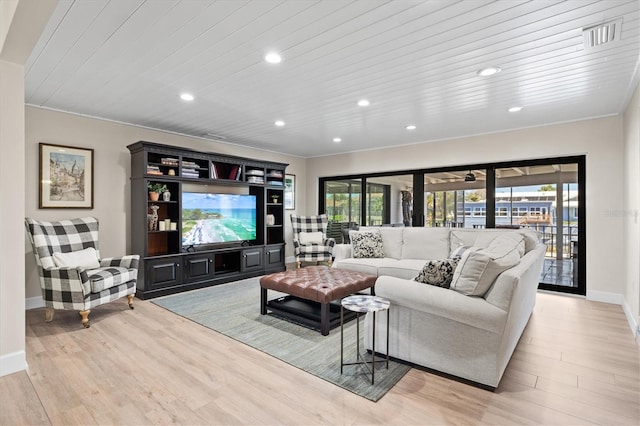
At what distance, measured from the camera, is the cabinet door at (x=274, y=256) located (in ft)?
19.9

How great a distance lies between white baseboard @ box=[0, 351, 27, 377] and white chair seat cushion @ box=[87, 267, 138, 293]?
103 centimetres

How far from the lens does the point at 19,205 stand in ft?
8.10

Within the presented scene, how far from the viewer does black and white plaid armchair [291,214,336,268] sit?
648 cm

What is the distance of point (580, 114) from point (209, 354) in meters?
5.15

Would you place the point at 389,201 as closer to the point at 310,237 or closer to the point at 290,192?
the point at 310,237

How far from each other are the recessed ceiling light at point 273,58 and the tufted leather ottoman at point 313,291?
2.09m

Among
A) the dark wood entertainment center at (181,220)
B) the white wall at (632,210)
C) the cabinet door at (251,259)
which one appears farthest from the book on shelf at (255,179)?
the white wall at (632,210)

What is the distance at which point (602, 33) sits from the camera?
7.39 feet

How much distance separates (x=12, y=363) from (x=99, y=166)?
9.28ft

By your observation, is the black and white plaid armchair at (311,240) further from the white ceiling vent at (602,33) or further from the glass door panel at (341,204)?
the white ceiling vent at (602,33)

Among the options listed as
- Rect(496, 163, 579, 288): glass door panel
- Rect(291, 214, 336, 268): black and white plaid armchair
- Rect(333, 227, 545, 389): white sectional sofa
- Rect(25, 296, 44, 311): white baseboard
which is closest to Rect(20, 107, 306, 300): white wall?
Rect(25, 296, 44, 311): white baseboard

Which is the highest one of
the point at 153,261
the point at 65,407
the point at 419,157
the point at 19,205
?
the point at 419,157

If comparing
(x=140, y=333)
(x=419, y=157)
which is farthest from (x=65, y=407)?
(x=419, y=157)

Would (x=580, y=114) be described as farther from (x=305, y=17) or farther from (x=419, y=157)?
(x=305, y=17)
